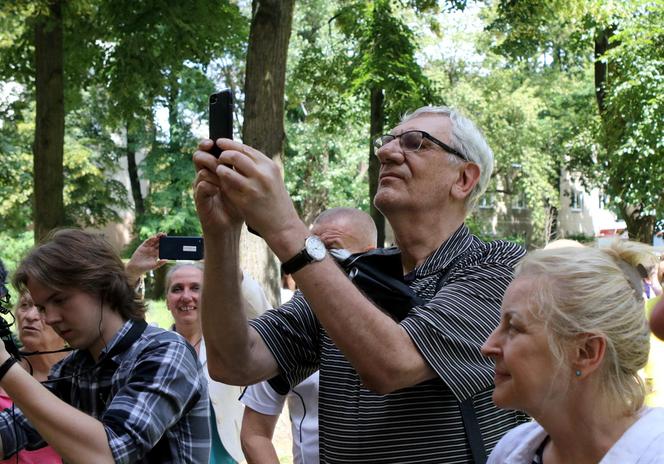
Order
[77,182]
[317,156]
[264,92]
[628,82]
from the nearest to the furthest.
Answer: [264,92] → [628,82] → [77,182] → [317,156]

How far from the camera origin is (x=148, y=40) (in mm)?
11109

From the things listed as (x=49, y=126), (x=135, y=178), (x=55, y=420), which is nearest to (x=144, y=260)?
(x=55, y=420)

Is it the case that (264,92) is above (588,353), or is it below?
above

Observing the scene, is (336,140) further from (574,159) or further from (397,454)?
(397,454)

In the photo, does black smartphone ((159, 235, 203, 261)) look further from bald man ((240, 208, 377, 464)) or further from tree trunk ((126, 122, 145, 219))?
tree trunk ((126, 122, 145, 219))

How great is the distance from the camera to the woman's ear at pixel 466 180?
8.60ft

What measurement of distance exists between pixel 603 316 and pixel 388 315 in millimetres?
516

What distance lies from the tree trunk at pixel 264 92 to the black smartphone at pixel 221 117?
668 centimetres

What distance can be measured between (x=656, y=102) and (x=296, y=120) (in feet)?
73.4

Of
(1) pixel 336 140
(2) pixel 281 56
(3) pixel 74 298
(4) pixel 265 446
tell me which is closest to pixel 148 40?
(2) pixel 281 56

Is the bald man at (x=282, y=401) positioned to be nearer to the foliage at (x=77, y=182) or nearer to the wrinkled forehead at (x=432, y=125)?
the wrinkled forehead at (x=432, y=125)

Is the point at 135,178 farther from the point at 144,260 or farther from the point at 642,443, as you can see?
the point at 642,443

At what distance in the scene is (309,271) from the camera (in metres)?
1.91

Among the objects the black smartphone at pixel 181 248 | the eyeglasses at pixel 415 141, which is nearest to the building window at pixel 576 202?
the black smartphone at pixel 181 248
